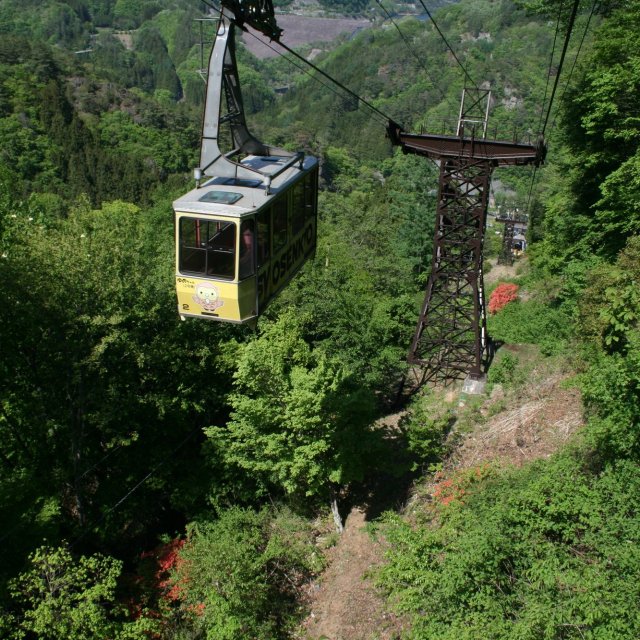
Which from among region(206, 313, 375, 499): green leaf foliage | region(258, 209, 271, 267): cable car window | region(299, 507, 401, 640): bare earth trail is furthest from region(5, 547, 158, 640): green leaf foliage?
region(258, 209, 271, 267): cable car window

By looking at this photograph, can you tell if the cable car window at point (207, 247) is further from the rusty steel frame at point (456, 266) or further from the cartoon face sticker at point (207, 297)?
the rusty steel frame at point (456, 266)

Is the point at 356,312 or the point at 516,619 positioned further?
the point at 356,312

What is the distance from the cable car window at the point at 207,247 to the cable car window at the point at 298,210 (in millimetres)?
2229

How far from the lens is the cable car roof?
Result: 9656 millimetres

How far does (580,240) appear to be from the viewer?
2236 cm

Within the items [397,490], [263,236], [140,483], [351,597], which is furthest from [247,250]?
[397,490]

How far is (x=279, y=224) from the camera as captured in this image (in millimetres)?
11109

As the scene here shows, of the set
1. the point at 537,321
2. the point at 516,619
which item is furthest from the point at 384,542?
the point at 537,321

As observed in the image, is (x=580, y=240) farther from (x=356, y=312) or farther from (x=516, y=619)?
(x=516, y=619)

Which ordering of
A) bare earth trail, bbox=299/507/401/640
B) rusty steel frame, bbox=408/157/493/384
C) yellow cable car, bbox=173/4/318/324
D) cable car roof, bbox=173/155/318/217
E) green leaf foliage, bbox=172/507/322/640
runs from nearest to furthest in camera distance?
1. cable car roof, bbox=173/155/318/217
2. yellow cable car, bbox=173/4/318/324
3. bare earth trail, bbox=299/507/401/640
4. green leaf foliage, bbox=172/507/322/640
5. rusty steel frame, bbox=408/157/493/384

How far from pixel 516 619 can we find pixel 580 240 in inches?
615

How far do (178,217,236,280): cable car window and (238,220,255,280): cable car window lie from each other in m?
0.13

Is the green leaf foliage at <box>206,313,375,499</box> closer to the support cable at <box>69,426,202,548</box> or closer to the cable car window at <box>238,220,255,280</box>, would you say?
the support cable at <box>69,426,202,548</box>

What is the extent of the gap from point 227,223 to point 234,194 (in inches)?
27.7
